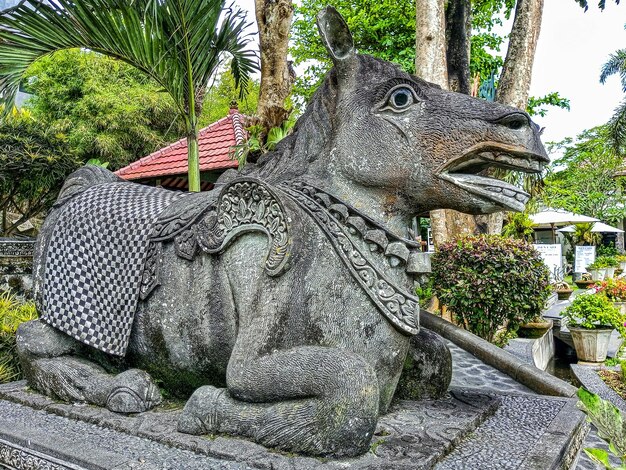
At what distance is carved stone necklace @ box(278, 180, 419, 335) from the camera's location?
229 cm

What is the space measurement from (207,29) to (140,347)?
12.1 feet

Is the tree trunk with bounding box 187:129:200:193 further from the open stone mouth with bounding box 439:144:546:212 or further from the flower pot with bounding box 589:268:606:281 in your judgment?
the flower pot with bounding box 589:268:606:281


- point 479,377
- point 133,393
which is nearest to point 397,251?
point 133,393

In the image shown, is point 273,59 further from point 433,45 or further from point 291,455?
point 291,455

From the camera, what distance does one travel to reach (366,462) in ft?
6.69

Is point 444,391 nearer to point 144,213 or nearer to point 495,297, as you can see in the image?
point 144,213

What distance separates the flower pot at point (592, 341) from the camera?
7969 millimetres

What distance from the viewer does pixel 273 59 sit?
5.98 metres

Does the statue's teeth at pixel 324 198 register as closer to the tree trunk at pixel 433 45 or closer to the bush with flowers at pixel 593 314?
the tree trunk at pixel 433 45

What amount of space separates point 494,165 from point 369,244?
0.66 metres

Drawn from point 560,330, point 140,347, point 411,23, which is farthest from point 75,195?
point 411,23

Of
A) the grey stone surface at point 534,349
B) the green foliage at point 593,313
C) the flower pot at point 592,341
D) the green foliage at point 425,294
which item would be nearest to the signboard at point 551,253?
the grey stone surface at point 534,349

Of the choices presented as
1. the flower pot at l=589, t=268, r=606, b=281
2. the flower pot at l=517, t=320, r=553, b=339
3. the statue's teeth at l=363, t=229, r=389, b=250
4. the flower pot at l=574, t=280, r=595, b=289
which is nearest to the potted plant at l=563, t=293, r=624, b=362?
the flower pot at l=517, t=320, r=553, b=339

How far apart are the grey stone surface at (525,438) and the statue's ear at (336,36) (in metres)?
1.79
